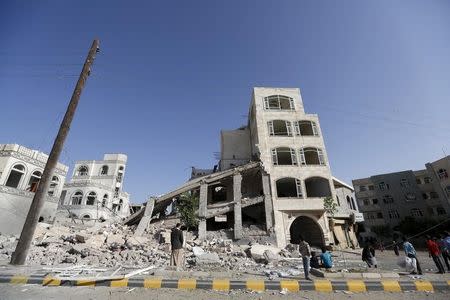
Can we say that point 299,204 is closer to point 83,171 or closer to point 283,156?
point 283,156

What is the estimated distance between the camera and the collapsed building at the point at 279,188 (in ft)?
71.6

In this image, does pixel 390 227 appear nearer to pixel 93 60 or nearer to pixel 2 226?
pixel 93 60

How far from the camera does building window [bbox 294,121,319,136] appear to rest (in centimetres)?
2659

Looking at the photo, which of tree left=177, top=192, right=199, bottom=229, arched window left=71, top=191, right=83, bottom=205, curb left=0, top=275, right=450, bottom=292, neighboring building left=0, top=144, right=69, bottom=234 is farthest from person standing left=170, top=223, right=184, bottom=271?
arched window left=71, top=191, right=83, bottom=205

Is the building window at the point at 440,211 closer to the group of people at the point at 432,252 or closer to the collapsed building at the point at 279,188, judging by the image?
the collapsed building at the point at 279,188

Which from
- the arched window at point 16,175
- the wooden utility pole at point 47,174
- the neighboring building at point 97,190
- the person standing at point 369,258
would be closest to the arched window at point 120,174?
the neighboring building at point 97,190

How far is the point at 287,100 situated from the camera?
2931 centimetres

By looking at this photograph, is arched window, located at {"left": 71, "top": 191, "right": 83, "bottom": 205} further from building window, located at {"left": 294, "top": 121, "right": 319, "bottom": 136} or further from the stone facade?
building window, located at {"left": 294, "top": 121, "right": 319, "bottom": 136}

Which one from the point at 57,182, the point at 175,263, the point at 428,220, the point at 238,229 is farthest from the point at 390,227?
the point at 57,182

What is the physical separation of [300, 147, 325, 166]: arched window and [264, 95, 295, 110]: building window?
6.07 m

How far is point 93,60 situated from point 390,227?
48.6 meters

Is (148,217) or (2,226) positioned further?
(148,217)

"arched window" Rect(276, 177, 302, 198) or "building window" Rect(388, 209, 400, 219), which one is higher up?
"arched window" Rect(276, 177, 302, 198)

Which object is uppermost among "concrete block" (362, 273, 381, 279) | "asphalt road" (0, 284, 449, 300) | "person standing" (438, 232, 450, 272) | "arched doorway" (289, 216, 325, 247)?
"arched doorway" (289, 216, 325, 247)
